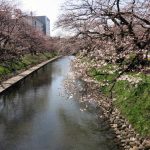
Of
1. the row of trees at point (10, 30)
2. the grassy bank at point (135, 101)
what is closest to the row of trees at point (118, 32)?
the grassy bank at point (135, 101)

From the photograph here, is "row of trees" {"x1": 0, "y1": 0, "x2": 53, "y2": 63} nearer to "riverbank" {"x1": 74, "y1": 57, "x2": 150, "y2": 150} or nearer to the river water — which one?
the river water

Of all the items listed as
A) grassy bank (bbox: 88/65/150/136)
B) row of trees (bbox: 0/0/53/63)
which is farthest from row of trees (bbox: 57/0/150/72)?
row of trees (bbox: 0/0/53/63)

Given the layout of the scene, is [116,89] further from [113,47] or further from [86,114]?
[113,47]

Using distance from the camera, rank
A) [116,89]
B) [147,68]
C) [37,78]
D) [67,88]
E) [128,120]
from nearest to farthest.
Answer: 1. [147,68]
2. [128,120]
3. [116,89]
4. [67,88]
5. [37,78]

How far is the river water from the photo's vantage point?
1554 centimetres

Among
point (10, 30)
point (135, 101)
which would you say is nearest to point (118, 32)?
point (135, 101)

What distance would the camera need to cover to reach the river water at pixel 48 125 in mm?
15539

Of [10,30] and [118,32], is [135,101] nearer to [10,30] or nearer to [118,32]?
[118,32]

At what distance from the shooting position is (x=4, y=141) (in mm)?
16031

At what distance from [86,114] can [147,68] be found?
789 centimetres

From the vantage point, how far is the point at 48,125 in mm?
18844

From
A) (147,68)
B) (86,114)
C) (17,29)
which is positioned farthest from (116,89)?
(17,29)

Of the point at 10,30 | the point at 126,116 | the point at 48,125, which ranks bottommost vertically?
the point at 48,125

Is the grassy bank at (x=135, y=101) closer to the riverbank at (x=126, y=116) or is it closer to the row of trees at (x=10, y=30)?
the riverbank at (x=126, y=116)
